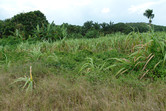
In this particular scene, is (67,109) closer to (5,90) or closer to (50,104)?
(50,104)

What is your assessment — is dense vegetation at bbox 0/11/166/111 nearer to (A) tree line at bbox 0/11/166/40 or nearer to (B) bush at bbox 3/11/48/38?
(A) tree line at bbox 0/11/166/40

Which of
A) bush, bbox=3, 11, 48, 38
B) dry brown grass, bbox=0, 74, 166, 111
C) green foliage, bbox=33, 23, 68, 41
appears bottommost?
dry brown grass, bbox=0, 74, 166, 111

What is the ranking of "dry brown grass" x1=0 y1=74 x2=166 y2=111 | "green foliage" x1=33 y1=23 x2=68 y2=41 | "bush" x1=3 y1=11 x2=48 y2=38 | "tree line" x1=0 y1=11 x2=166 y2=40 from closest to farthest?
"dry brown grass" x1=0 y1=74 x2=166 y2=111, "green foliage" x1=33 y1=23 x2=68 y2=41, "tree line" x1=0 y1=11 x2=166 y2=40, "bush" x1=3 y1=11 x2=48 y2=38

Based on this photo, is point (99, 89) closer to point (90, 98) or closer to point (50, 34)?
point (90, 98)

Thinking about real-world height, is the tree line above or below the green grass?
above

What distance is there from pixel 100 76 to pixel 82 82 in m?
0.35

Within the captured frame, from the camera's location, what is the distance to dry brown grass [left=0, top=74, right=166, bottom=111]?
1780 mm

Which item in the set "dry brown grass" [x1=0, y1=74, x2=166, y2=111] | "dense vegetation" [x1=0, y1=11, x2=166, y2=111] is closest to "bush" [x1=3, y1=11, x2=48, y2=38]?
"dense vegetation" [x1=0, y1=11, x2=166, y2=111]

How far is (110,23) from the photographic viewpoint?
588 inches

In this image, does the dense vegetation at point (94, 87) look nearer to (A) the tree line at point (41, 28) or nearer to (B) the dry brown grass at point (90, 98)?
(B) the dry brown grass at point (90, 98)

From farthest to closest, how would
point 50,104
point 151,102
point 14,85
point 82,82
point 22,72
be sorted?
point 22,72, point 14,85, point 82,82, point 50,104, point 151,102

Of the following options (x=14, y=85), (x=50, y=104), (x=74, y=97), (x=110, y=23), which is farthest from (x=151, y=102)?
(x=110, y=23)

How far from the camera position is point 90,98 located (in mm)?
1925

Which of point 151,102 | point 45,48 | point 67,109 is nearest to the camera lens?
point 151,102
